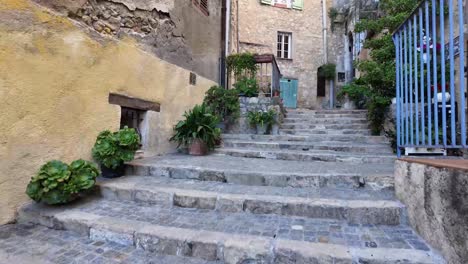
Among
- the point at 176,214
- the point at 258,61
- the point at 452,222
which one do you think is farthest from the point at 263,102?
the point at 452,222

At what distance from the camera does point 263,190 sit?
112 inches

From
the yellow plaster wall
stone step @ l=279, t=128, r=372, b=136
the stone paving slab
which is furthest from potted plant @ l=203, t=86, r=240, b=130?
the stone paving slab

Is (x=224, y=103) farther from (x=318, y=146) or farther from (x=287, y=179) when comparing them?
(x=287, y=179)

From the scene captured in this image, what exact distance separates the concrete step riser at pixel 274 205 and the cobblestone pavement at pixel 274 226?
59mm

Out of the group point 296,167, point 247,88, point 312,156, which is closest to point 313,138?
point 312,156

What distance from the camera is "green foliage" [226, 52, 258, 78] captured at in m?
7.40

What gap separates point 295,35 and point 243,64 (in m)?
8.01

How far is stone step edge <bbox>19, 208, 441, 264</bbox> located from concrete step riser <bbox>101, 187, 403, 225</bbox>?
49cm

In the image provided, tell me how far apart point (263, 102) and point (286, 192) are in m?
3.87

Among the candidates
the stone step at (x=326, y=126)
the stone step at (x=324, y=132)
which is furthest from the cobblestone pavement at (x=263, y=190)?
the stone step at (x=326, y=126)

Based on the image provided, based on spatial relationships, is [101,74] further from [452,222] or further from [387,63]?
[387,63]

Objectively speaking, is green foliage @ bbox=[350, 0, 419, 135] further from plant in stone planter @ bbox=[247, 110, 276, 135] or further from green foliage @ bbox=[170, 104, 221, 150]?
green foliage @ bbox=[170, 104, 221, 150]

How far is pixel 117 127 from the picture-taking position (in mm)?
3748

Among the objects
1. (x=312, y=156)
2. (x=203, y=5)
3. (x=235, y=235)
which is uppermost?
(x=203, y=5)
